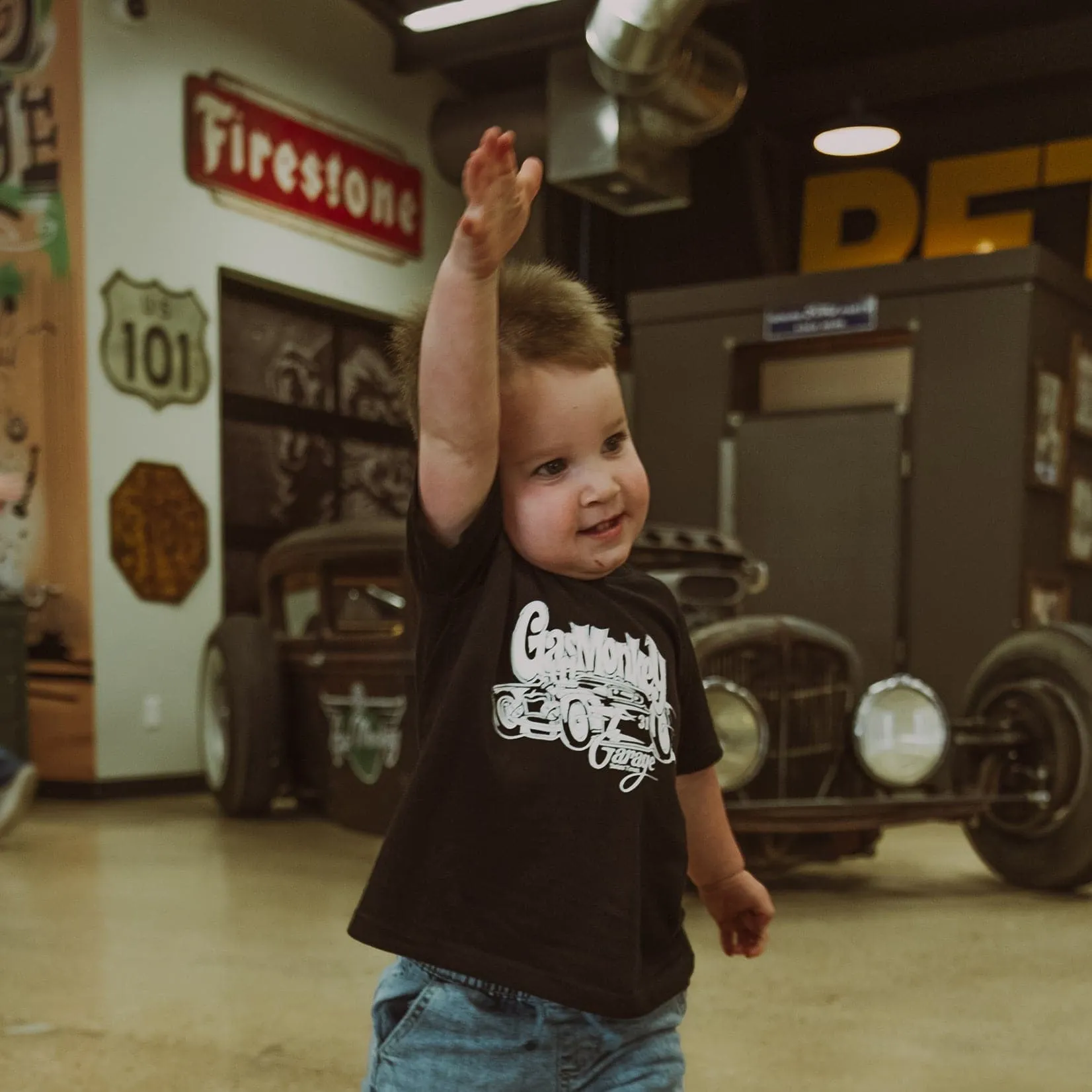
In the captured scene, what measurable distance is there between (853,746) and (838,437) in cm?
303

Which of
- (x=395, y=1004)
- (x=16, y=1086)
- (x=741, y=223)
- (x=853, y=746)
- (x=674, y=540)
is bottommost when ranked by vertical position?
(x=16, y=1086)

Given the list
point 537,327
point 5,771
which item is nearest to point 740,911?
point 537,327

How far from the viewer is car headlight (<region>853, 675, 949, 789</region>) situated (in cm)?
360

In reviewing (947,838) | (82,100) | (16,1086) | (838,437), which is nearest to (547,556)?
(16,1086)

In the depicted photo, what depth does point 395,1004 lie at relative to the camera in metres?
1.22

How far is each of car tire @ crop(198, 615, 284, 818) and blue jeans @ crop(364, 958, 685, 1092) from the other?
4358 mm

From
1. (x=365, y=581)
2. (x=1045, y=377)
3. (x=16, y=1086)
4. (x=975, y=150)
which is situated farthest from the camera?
(x=975, y=150)

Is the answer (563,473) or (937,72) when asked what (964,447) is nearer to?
(937,72)

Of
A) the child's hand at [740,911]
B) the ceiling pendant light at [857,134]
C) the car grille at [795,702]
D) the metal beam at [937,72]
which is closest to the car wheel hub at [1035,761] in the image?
the car grille at [795,702]

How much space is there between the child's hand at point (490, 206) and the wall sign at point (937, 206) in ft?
26.1

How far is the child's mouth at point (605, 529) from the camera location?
48.3 inches

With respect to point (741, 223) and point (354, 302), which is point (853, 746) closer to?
point (354, 302)

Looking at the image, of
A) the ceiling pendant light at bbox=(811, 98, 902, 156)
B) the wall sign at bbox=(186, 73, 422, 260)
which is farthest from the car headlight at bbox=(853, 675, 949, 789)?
the wall sign at bbox=(186, 73, 422, 260)

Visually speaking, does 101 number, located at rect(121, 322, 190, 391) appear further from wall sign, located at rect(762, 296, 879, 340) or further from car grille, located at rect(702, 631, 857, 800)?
car grille, located at rect(702, 631, 857, 800)
